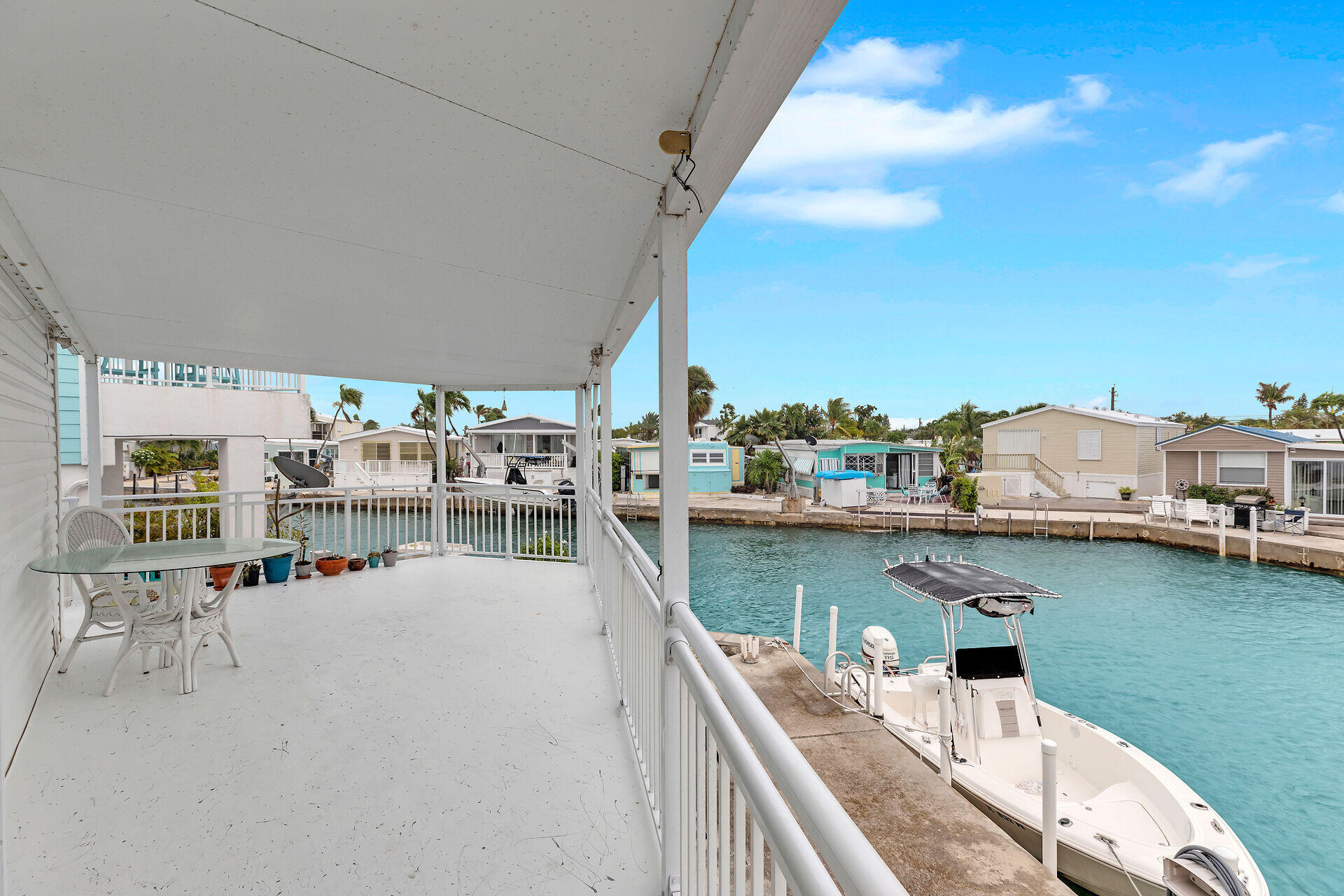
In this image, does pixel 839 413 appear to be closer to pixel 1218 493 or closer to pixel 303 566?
pixel 1218 493

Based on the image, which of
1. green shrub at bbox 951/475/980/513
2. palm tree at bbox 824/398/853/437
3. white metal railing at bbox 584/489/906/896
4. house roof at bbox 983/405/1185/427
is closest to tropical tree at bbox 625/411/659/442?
palm tree at bbox 824/398/853/437

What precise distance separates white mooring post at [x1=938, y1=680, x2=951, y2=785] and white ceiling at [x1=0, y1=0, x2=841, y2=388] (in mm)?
5151

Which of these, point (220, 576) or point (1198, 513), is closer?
point (220, 576)

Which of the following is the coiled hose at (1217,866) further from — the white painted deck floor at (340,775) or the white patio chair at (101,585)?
the white patio chair at (101,585)

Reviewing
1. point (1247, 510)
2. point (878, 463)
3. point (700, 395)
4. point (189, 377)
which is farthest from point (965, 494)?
point (189, 377)

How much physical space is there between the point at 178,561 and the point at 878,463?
2607 centimetres

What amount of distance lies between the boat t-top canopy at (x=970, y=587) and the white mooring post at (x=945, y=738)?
1256mm

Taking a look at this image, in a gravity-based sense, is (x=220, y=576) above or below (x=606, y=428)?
below

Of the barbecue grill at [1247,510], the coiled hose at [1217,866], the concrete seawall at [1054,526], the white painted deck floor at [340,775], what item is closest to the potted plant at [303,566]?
the white painted deck floor at [340,775]

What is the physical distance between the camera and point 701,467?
84.0 feet

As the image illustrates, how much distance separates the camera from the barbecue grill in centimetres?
1634

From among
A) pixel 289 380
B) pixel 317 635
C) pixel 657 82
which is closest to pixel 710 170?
pixel 657 82

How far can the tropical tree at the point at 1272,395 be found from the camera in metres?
35.9

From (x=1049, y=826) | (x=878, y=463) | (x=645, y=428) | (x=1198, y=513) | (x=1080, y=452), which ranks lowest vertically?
(x=1049, y=826)
